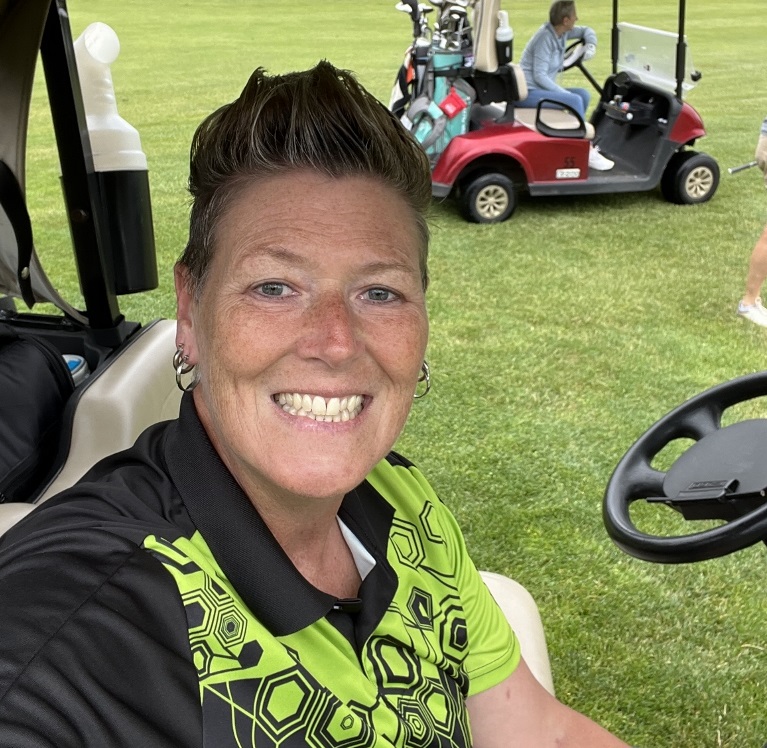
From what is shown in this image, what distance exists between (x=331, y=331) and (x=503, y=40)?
499cm

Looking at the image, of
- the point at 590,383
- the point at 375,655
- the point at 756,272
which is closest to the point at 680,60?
the point at 756,272

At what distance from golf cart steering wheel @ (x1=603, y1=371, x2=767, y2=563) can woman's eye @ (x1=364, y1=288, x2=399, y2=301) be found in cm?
54

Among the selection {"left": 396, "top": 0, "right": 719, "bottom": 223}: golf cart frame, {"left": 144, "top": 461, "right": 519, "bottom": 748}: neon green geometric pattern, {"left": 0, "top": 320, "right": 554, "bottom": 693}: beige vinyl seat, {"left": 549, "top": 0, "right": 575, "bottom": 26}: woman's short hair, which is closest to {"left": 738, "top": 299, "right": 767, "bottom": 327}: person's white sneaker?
{"left": 396, "top": 0, "right": 719, "bottom": 223}: golf cart frame

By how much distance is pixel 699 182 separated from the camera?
641 cm

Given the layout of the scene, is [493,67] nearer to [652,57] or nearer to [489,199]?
[489,199]

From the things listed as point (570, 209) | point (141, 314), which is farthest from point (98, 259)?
point (570, 209)

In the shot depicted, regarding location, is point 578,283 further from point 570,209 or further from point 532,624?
point 532,624

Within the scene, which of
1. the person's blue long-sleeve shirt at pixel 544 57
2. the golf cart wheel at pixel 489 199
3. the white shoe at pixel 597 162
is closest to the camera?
the golf cart wheel at pixel 489 199

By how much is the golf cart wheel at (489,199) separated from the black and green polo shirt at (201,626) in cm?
475

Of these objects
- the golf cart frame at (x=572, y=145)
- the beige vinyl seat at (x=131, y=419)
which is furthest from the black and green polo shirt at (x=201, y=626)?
the golf cart frame at (x=572, y=145)

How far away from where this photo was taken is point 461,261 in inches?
212

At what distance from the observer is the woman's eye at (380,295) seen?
1.20m

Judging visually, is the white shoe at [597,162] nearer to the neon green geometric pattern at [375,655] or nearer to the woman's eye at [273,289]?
the neon green geometric pattern at [375,655]

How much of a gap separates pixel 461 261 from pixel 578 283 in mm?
726
